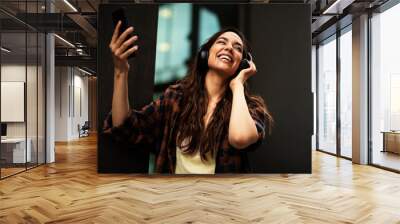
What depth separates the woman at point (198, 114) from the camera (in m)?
6.15

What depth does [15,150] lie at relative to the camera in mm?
6891

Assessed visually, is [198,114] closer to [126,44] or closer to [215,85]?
[215,85]

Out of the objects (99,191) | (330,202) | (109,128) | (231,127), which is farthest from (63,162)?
(330,202)

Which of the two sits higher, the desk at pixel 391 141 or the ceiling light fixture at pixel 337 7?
the ceiling light fixture at pixel 337 7

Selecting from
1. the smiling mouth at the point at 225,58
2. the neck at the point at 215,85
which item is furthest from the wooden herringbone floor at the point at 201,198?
the smiling mouth at the point at 225,58

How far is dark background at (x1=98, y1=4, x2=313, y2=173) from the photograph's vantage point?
6340 mm

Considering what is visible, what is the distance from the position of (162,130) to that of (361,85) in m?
4.43

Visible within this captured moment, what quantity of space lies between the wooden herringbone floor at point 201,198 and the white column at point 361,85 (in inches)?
42.4

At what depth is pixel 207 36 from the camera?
6.29 meters

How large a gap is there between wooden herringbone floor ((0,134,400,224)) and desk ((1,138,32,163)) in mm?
355

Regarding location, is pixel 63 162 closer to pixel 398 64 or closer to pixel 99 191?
pixel 99 191

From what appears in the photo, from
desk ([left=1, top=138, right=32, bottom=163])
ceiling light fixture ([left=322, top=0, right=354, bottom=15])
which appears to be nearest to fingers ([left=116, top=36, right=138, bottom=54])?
desk ([left=1, top=138, right=32, bottom=163])

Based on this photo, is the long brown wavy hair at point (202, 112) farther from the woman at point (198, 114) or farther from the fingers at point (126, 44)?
the fingers at point (126, 44)

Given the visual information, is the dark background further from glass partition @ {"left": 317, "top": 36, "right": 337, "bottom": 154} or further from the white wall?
the white wall
